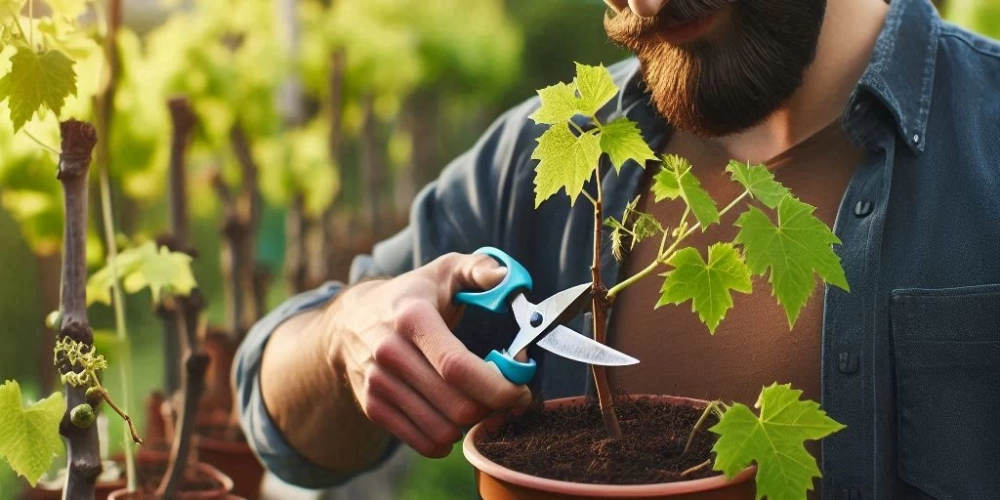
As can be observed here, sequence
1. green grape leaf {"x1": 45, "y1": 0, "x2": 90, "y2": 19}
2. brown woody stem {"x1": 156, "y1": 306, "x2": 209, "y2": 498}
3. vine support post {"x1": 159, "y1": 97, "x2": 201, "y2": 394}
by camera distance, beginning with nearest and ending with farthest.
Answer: green grape leaf {"x1": 45, "y1": 0, "x2": 90, "y2": 19} < brown woody stem {"x1": 156, "y1": 306, "x2": 209, "y2": 498} < vine support post {"x1": 159, "y1": 97, "x2": 201, "y2": 394}

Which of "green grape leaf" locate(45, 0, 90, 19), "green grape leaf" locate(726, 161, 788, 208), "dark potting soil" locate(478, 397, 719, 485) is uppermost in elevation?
"green grape leaf" locate(45, 0, 90, 19)

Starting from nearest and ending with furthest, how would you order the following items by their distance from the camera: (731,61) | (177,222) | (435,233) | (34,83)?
(34,83)
(731,61)
(435,233)
(177,222)

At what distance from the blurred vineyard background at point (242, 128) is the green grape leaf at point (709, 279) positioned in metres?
0.66

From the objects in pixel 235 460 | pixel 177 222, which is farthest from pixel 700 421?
pixel 235 460

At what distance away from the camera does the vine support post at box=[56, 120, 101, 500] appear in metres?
1.03

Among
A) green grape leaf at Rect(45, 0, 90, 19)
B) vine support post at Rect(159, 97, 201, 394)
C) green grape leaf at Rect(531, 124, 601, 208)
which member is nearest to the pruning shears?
green grape leaf at Rect(531, 124, 601, 208)

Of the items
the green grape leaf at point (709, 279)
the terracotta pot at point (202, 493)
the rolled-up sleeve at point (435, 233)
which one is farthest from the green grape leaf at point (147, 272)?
the green grape leaf at point (709, 279)

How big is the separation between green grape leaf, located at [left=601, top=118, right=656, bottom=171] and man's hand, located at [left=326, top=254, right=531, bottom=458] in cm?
22

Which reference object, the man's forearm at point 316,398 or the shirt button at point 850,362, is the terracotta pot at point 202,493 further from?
the shirt button at point 850,362

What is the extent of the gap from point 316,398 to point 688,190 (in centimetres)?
74

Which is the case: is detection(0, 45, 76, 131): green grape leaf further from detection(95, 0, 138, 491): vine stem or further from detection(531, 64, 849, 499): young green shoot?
detection(531, 64, 849, 499): young green shoot

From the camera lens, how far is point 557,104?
1.02 meters

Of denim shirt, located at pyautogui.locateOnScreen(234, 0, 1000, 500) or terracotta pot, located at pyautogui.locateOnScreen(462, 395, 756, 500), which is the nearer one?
terracotta pot, located at pyautogui.locateOnScreen(462, 395, 756, 500)

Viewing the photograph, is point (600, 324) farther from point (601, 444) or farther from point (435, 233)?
point (435, 233)
